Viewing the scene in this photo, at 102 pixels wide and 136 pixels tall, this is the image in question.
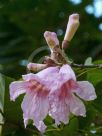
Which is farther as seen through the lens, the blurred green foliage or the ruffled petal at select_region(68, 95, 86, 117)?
the blurred green foliage

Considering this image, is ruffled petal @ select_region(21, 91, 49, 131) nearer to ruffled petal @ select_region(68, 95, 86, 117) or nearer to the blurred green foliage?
ruffled petal @ select_region(68, 95, 86, 117)

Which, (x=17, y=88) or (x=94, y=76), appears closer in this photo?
(x=17, y=88)

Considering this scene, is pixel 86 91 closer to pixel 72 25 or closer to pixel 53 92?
pixel 53 92

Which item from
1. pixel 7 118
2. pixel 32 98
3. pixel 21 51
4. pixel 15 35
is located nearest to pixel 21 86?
pixel 32 98

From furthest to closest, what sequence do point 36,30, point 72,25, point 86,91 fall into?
point 36,30 < point 72,25 < point 86,91

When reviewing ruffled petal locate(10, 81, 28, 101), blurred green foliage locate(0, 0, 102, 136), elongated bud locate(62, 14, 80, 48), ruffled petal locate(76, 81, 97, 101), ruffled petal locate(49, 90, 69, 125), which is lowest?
ruffled petal locate(49, 90, 69, 125)

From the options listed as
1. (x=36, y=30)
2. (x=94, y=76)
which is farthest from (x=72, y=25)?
(x=36, y=30)

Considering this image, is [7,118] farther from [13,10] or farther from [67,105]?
[13,10]

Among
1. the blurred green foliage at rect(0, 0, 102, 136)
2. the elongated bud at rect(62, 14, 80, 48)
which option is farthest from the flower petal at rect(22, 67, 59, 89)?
the blurred green foliage at rect(0, 0, 102, 136)
